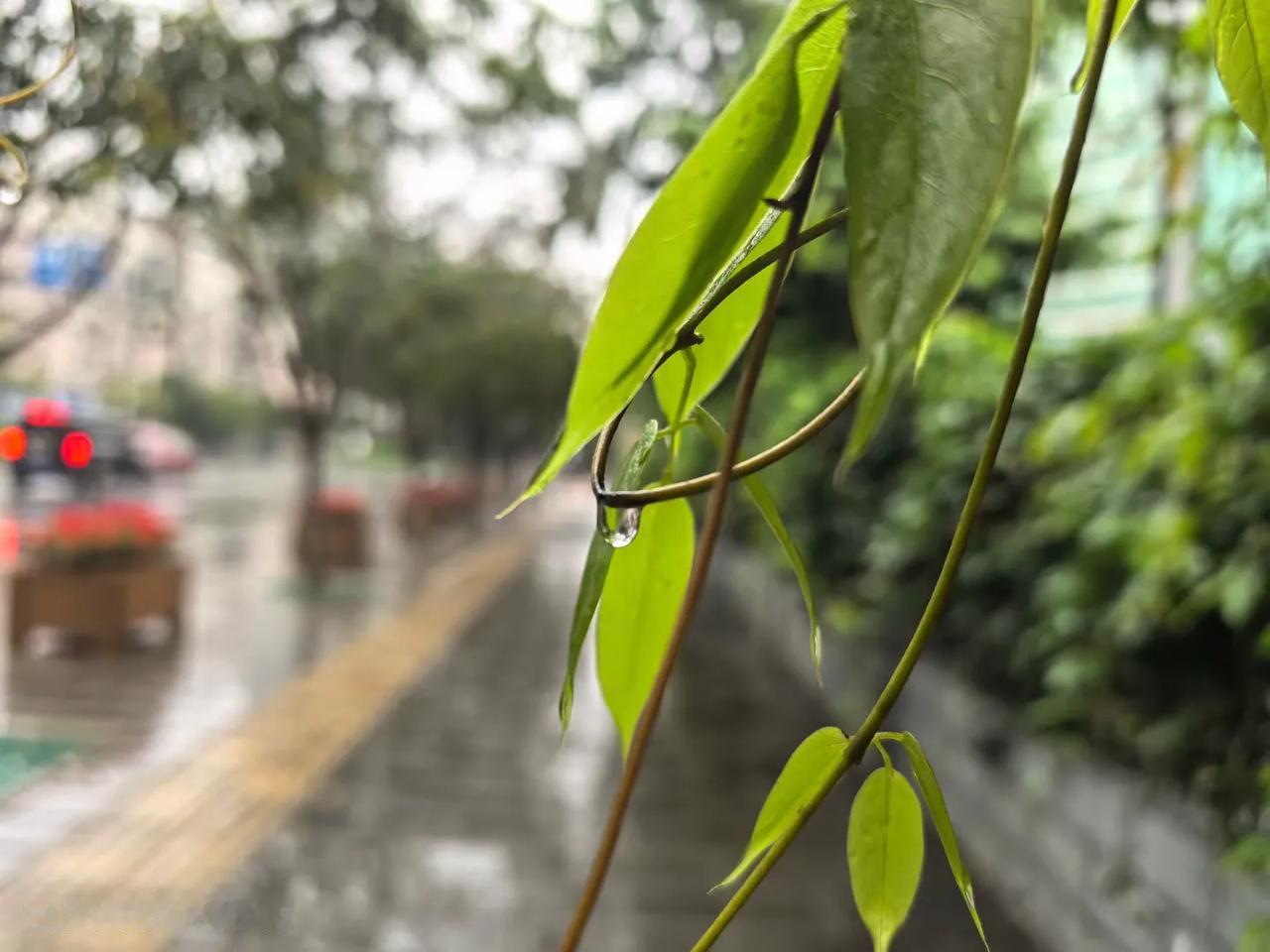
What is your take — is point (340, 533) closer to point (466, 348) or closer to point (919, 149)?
point (466, 348)

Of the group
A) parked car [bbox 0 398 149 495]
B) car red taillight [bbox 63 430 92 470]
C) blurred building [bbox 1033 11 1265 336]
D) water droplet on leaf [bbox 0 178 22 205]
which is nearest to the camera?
Result: water droplet on leaf [bbox 0 178 22 205]

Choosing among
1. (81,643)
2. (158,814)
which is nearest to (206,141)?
(81,643)

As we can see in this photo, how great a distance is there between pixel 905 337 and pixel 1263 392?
2.77 meters

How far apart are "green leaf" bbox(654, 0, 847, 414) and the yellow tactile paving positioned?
358 centimetres

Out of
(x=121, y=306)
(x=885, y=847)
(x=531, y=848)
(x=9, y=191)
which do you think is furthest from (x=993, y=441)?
(x=121, y=306)

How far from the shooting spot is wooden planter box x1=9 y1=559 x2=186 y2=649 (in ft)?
26.2

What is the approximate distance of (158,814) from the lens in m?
4.77

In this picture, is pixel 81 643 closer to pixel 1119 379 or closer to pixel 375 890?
pixel 375 890

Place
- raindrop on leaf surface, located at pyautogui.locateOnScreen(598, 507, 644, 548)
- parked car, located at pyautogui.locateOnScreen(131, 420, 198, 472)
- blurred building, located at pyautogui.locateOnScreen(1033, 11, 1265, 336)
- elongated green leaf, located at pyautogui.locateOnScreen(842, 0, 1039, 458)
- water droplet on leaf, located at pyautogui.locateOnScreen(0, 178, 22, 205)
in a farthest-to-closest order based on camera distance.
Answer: parked car, located at pyautogui.locateOnScreen(131, 420, 198, 472), blurred building, located at pyautogui.locateOnScreen(1033, 11, 1265, 336), water droplet on leaf, located at pyautogui.locateOnScreen(0, 178, 22, 205), raindrop on leaf surface, located at pyautogui.locateOnScreen(598, 507, 644, 548), elongated green leaf, located at pyautogui.locateOnScreen(842, 0, 1039, 458)

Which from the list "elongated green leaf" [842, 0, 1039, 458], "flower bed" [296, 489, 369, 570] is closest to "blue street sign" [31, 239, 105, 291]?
"flower bed" [296, 489, 369, 570]

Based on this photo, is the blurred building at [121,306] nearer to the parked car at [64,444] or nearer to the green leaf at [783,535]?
the parked car at [64,444]

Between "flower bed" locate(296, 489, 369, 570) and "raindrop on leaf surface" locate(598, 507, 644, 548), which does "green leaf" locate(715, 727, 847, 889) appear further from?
"flower bed" locate(296, 489, 369, 570)

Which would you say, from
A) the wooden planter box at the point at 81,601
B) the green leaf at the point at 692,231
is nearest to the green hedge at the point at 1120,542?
the green leaf at the point at 692,231

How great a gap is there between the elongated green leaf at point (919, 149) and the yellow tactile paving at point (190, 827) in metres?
3.78
